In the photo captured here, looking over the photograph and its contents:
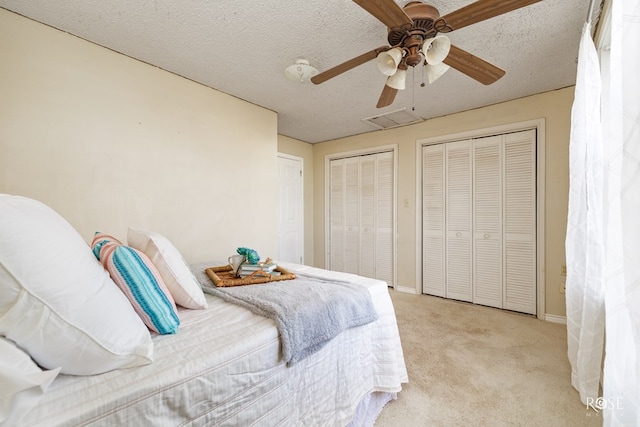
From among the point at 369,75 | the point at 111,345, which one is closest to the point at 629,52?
the point at 111,345

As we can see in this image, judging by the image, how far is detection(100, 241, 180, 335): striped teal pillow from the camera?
1.07 metres

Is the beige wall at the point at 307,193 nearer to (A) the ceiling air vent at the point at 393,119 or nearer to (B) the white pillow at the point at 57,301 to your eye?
(A) the ceiling air vent at the point at 393,119

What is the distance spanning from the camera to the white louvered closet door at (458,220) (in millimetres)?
3459

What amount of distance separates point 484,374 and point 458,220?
1977mm

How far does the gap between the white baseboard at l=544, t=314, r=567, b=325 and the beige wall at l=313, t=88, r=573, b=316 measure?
0.11ft

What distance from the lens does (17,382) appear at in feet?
2.03

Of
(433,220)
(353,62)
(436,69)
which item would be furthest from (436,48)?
(433,220)

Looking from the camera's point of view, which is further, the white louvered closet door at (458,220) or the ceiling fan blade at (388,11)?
the white louvered closet door at (458,220)

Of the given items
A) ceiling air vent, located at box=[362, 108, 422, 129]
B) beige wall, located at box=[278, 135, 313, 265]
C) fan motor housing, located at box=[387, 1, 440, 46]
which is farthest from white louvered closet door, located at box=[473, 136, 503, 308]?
beige wall, located at box=[278, 135, 313, 265]

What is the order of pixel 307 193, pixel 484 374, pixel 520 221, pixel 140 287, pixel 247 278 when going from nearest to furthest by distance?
pixel 140 287, pixel 247 278, pixel 484 374, pixel 520 221, pixel 307 193

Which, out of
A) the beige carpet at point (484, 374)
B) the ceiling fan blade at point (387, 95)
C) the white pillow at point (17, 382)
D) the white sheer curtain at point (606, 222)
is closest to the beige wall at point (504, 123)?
the beige carpet at point (484, 374)

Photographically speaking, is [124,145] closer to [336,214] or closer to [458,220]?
[336,214]

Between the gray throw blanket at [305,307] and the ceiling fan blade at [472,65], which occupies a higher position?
the ceiling fan blade at [472,65]

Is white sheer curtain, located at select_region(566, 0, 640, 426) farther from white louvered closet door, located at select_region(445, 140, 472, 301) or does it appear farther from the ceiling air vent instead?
the ceiling air vent
